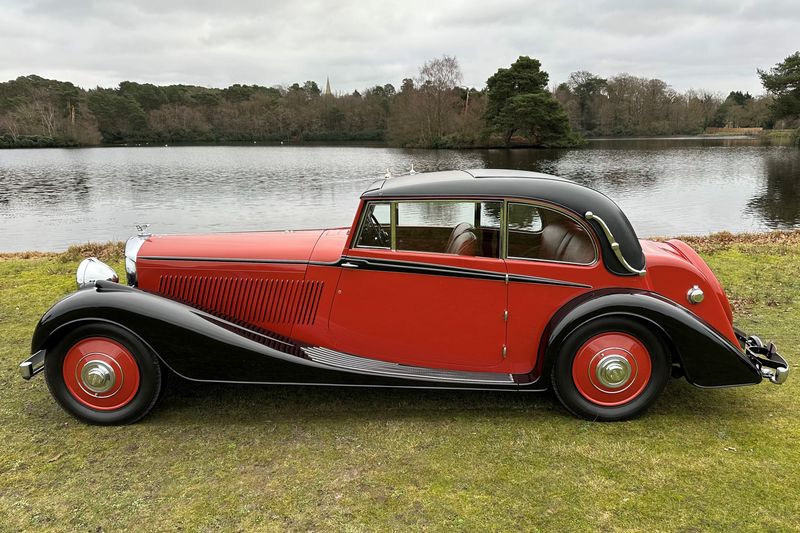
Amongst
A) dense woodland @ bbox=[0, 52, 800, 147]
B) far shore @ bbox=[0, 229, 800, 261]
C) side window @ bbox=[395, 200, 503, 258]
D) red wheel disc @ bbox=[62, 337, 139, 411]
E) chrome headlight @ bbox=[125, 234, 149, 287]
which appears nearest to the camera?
red wheel disc @ bbox=[62, 337, 139, 411]

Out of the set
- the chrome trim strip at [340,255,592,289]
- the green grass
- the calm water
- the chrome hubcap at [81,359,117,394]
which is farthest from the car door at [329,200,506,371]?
the calm water

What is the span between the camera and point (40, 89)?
8356cm

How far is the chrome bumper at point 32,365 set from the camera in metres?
3.54

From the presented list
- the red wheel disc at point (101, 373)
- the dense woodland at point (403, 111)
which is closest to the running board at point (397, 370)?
the red wheel disc at point (101, 373)

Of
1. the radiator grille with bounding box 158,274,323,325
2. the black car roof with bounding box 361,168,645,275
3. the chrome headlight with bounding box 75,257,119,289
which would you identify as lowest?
the radiator grille with bounding box 158,274,323,325

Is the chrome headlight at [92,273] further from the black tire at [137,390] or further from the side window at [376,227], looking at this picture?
the side window at [376,227]

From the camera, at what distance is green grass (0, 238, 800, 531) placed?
2.74 meters

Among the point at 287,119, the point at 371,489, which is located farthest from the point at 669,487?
the point at 287,119

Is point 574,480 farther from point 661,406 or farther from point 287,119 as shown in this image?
point 287,119

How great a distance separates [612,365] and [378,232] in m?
1.97

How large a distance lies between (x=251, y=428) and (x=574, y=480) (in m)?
2.27

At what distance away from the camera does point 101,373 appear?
359 centimetres

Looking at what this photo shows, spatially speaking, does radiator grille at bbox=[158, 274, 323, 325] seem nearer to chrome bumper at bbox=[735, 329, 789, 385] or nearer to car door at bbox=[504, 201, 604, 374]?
car door at bbox=[504, 201, 604, 374]

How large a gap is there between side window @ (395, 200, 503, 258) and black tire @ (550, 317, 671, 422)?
847mm
